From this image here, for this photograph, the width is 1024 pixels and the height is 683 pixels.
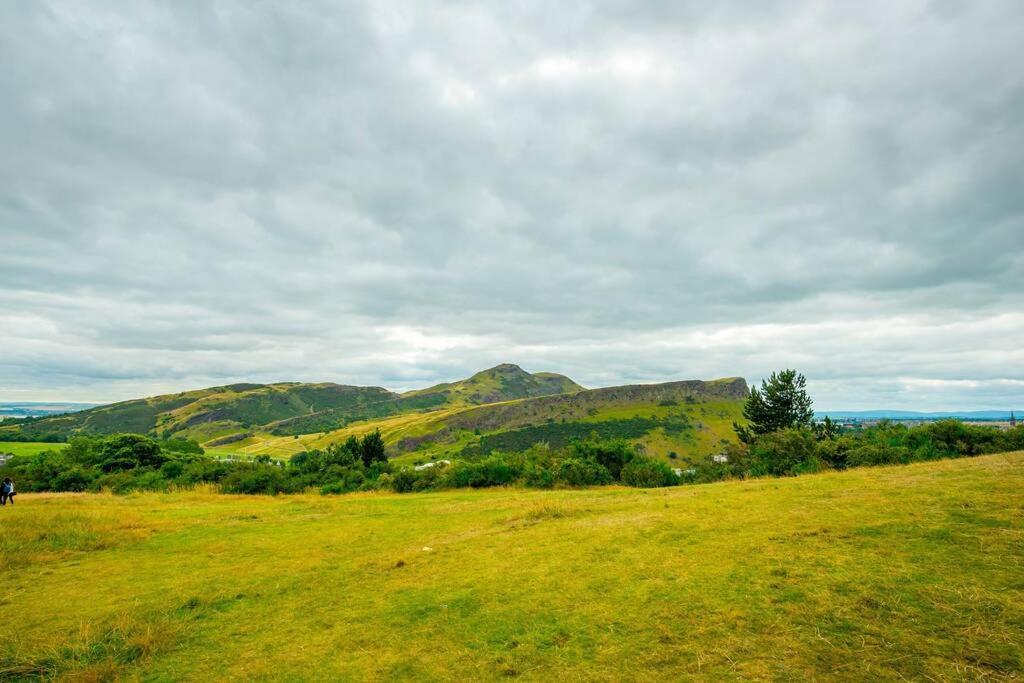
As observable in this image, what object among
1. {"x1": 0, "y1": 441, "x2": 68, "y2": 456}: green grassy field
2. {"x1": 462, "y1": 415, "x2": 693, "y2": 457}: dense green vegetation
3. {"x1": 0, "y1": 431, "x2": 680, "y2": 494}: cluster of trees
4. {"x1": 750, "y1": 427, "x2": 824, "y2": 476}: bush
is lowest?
{"x1": 462, "y1": 415, "x2": 693, "y2": 457}: dense green vegetation

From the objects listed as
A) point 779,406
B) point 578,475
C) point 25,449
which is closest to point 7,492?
point 578,475

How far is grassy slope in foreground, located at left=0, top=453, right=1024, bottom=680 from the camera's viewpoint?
705cm

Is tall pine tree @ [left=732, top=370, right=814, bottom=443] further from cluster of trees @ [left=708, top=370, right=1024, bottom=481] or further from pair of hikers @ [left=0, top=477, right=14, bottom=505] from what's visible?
pair of hikers @ [left=0, top=477, right=14, bottom=505]

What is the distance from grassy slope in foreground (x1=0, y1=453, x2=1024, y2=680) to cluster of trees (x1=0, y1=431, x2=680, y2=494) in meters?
19.3

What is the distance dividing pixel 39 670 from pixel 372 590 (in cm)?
596

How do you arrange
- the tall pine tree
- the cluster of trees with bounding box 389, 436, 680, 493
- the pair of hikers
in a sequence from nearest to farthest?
1. the pair of hikers
2. the cluster of trees with bounding box 389, 436, 680, 493
3. the tall pine tree

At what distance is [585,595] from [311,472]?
48090mm

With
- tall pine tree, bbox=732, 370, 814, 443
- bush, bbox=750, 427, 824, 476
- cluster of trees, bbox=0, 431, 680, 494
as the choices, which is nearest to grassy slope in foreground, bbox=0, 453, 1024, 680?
cluster of trees, bbox=0, 431, 680, 494

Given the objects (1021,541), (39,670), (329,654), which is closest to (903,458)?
(1021,541)

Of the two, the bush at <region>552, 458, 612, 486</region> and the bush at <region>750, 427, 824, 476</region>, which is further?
the bush at <region>750, 427, 824, 476</region>

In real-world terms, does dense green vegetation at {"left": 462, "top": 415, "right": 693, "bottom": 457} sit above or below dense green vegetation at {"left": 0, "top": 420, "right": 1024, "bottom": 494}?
below

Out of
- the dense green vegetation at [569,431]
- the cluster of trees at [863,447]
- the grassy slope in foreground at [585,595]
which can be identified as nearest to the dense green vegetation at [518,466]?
the cluster of trees at [863,447]

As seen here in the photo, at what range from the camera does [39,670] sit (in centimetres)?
802

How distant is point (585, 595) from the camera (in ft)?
32.5
